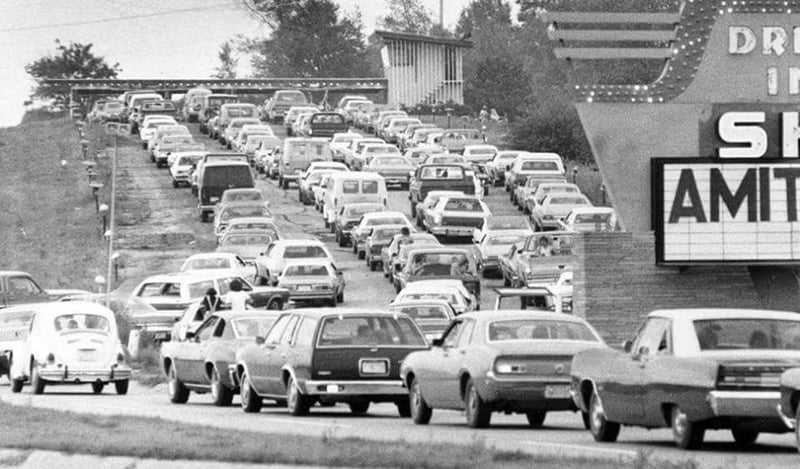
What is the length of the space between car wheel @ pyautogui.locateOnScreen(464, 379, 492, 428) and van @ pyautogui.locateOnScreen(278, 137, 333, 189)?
58861 millimetres

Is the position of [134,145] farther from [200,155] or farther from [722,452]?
[722,452]

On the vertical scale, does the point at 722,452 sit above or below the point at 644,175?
below

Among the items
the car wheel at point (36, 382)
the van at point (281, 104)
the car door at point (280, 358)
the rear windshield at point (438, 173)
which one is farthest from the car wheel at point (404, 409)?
the van at point (281, 104)

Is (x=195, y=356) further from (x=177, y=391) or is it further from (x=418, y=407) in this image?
(x=418, y=407)

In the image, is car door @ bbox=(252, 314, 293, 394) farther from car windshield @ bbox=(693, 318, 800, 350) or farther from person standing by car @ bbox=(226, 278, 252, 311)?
person standing by car @ bbox=(226, 278, 252, 311)

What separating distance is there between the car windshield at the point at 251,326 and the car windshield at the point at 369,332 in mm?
3733

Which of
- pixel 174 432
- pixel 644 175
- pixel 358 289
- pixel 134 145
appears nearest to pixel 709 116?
pixel 644 175

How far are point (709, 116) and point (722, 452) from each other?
50.1 ft

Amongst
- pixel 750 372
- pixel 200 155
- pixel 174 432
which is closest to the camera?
pixel 750 372

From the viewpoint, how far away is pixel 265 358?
27891mm

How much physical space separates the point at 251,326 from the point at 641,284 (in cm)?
709

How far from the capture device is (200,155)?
85.0m

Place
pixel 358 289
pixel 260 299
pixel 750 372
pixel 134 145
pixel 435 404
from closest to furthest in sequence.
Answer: pixel 750 372
pixel 435 404
pixel 260 299
pixel 358 289
pixel 134 145

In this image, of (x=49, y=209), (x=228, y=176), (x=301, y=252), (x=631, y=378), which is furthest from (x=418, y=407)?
(x=49, y=209)
